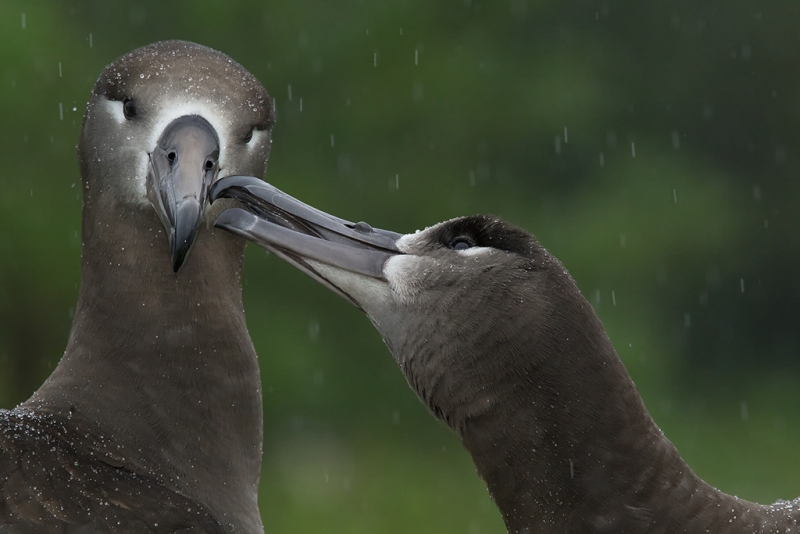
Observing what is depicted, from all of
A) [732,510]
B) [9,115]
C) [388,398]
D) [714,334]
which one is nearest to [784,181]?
[714,334]

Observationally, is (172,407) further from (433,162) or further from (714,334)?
(714,334)

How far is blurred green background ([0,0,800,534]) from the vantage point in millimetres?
9461

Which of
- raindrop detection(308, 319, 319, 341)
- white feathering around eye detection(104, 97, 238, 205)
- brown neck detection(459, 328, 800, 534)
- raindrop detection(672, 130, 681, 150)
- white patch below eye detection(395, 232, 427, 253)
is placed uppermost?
white feathering around eye detection(104, 97, 238, 205)

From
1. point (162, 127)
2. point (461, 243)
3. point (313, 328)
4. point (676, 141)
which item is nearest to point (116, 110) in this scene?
point (162, 127)

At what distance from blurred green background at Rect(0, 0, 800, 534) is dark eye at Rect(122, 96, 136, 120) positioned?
535 centimetres

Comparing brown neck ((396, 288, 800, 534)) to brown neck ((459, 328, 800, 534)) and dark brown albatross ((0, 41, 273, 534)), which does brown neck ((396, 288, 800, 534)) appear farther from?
dark brown albatross ((0, 41, 273, 534))

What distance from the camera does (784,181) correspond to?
43.5ft

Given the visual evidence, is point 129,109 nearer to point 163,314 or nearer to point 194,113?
point 194,113

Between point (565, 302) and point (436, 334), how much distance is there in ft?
1.17

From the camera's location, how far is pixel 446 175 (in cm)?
1067

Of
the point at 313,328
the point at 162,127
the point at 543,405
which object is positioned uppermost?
the point at 162,127

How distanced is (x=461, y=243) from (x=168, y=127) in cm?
104

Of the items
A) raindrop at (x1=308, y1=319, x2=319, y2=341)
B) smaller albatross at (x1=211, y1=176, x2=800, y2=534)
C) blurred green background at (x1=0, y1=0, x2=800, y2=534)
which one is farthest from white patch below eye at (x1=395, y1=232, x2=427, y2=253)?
raindrop at (x1=308, y1=319, x2=319, y2=341)

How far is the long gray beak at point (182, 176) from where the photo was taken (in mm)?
3598
